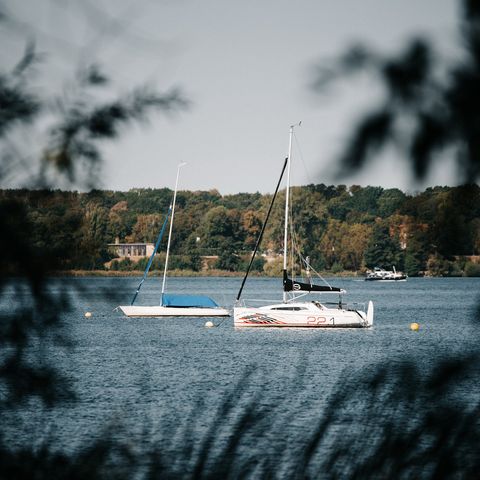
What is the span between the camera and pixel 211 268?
146875 mm

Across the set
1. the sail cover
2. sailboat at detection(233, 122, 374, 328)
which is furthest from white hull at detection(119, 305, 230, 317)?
the sail cover

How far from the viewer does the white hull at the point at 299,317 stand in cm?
4459

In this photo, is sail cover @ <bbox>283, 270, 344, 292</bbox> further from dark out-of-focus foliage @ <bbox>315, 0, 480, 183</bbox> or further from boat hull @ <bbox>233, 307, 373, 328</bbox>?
dark out-of-focus foliage @ <bbox>315, 0, 480, 183</bbox>

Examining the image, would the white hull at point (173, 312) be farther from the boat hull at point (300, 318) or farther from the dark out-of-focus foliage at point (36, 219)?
the dark out-of-focus foliage at point (36, 219)

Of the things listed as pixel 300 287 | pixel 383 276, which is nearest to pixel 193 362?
pixel 300 287

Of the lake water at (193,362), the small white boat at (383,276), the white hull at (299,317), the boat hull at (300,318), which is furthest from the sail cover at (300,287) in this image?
the small white boat at (383,276)

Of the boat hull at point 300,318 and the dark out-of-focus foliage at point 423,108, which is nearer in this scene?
the dark out-of-focus foliage at point 423,108

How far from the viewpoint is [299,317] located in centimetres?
4444

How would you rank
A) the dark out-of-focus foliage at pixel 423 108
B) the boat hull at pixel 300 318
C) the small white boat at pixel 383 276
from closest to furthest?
the dark out-of-focus foliage at pixel 423 108, the boat hull at pixel 300 318, the small white boat at pixel 383 276

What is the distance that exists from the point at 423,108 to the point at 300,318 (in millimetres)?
42372

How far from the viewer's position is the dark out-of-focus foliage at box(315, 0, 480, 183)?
2.25m

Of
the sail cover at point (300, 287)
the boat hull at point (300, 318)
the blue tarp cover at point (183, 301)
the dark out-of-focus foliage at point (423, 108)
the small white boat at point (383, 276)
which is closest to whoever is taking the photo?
the dark out-of-focus foliage at point (423, 108)

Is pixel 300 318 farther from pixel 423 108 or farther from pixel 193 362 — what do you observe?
pixel 423 108

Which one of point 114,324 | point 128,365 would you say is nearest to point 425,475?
point 128,365
